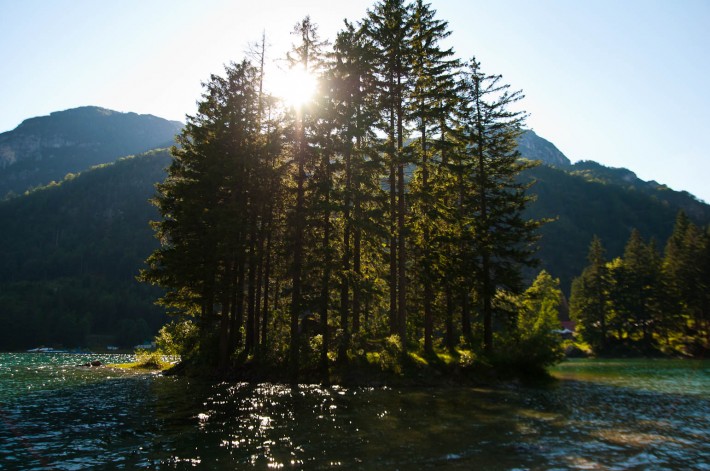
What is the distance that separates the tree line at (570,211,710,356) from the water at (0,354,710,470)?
192 ft

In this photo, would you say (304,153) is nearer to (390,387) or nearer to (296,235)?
(296,235)

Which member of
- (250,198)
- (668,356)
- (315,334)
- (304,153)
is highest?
(304,153)

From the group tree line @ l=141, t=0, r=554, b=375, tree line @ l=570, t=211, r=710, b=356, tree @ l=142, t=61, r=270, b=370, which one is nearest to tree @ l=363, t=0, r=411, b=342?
tree line @ l=141, t=0, r=554, b=375

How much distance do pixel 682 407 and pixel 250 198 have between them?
2648cm

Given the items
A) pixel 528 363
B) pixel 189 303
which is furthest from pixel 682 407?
pixel 189 303

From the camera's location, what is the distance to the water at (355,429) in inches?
376

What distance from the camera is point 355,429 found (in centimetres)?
1279

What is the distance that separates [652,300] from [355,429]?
79.8 metres

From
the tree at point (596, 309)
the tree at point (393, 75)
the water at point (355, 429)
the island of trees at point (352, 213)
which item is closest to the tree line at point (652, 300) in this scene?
the tree at point (596, 309)

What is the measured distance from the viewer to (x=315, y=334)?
2961 centimetres

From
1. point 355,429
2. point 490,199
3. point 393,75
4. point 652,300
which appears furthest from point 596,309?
point 355,429

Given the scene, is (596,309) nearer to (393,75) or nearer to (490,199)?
(490,199)

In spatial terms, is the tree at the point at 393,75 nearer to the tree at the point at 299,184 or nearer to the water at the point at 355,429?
the tree at the point at 299,184

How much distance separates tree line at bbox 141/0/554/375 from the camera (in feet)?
86.5
